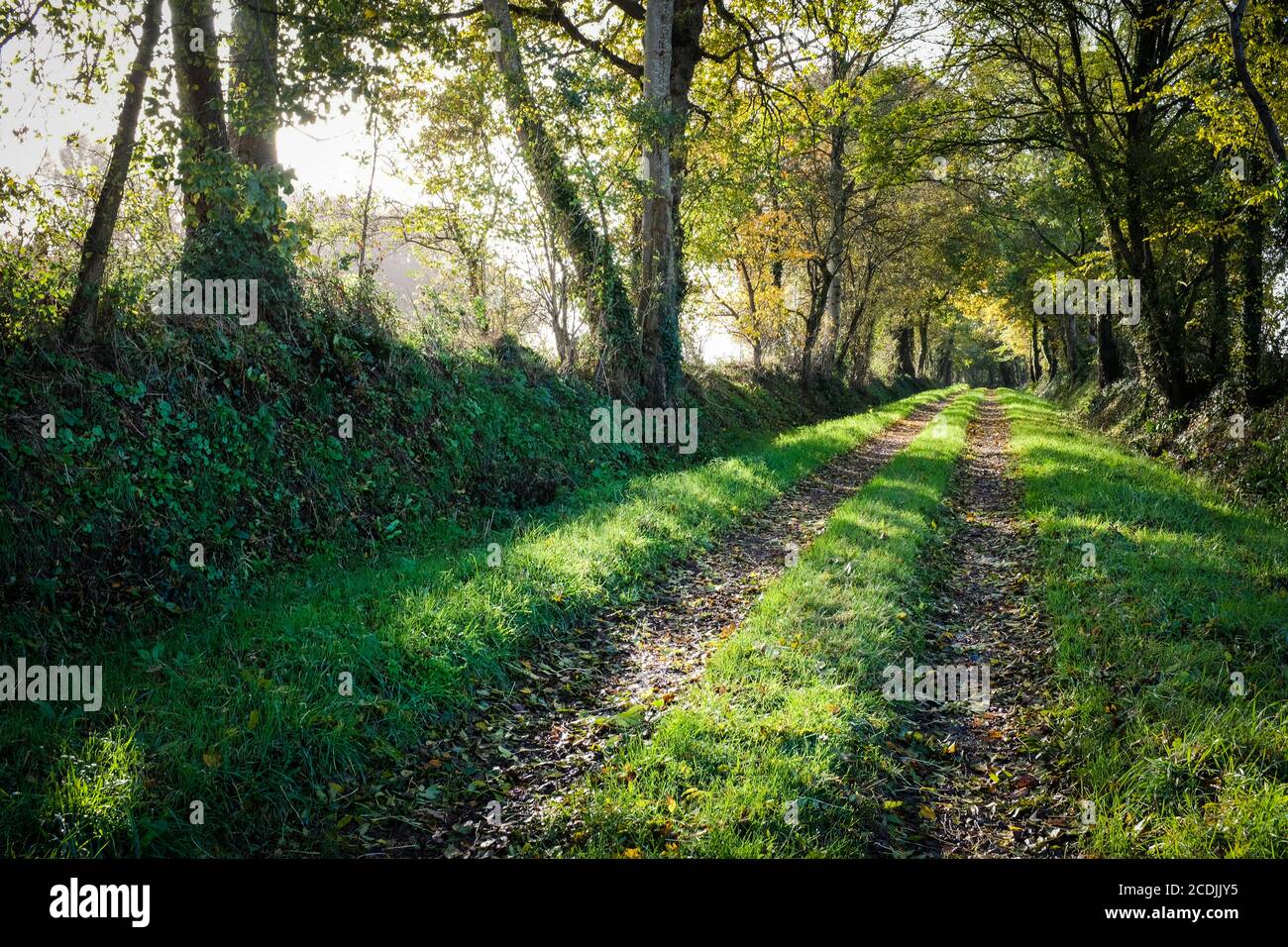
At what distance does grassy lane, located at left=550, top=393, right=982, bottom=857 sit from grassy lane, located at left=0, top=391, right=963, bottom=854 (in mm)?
1364

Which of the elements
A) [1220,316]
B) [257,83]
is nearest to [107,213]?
[257,83]

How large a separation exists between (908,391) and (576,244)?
40.6 meters

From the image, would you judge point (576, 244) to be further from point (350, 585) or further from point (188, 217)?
point (350, 585)

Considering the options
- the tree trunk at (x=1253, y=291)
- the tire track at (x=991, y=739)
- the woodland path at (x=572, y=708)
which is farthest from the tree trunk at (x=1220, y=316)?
the woodland path at (x=572, y=708)

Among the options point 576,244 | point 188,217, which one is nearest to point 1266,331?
point 576,244

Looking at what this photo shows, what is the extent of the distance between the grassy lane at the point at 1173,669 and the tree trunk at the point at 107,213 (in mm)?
8437

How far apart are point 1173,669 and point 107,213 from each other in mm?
9487

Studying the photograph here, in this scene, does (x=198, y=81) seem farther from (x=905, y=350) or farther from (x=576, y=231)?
(x=905, y=350)

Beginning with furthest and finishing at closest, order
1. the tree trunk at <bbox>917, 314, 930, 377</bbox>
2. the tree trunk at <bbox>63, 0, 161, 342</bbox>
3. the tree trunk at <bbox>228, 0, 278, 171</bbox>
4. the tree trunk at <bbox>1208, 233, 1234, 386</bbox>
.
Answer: the tree trunk at <bbox>917, 314, 930, 377</bbox> → the tree trunk at <bbox>1208, 233, 1234, 386</bbox> → the tree trunk at <bbox>228, 0, 278, 171</bbox> → the tree trunk at <bbox>63, 0, 161, 342</bbox>

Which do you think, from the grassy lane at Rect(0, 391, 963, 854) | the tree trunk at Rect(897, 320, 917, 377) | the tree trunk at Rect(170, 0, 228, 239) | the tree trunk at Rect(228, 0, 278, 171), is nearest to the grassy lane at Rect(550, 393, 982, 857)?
the grassy lane at Rect(0, 391, 963, 854)

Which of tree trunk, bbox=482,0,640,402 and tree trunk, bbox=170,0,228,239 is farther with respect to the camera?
tree trunk, bbox=482,0,640,402

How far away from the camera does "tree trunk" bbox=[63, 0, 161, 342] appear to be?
608 centimetres

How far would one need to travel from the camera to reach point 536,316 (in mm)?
13398

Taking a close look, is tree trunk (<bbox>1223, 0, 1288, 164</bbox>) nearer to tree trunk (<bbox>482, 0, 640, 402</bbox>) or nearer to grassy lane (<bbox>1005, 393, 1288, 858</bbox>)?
grassy lane (<bbox>1005, 393, 1288, 858</bbox>)
